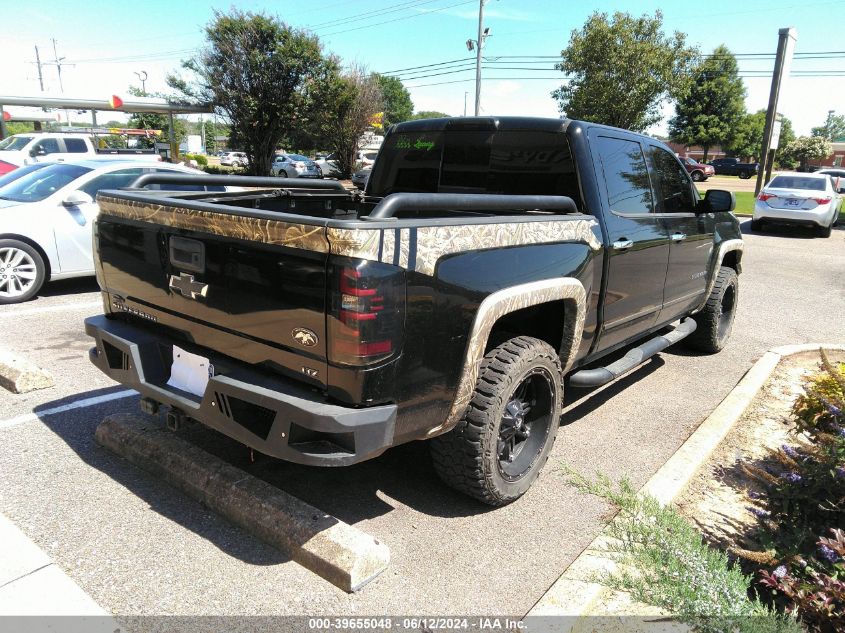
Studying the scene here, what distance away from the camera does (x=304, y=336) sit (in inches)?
94.0

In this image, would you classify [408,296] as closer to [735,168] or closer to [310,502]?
[310,502]

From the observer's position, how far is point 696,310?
5621 millimetres

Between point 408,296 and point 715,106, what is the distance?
221ft

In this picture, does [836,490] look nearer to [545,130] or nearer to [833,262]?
[545,130]

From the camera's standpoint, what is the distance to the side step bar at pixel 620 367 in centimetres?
386

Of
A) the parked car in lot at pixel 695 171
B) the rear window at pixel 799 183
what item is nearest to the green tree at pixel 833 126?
the parked car in lot at pixel 695 171

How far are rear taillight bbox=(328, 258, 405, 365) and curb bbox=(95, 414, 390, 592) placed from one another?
0.87m

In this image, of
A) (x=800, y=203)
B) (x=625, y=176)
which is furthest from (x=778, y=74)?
(x=625, y=176)

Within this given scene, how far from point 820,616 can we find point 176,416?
9.49 ft

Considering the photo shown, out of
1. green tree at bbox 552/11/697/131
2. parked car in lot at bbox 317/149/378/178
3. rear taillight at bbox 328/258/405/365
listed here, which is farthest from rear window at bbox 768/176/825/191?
parked car in lot at bbox 317/149/378/178

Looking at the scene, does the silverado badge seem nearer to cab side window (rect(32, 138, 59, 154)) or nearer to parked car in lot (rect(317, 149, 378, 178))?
cab side window (rect(32, 138, 59, 154))

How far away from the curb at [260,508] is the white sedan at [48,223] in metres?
4.15

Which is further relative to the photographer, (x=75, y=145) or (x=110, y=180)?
(x=75, y=145)

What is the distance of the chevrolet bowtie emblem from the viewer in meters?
2.74
